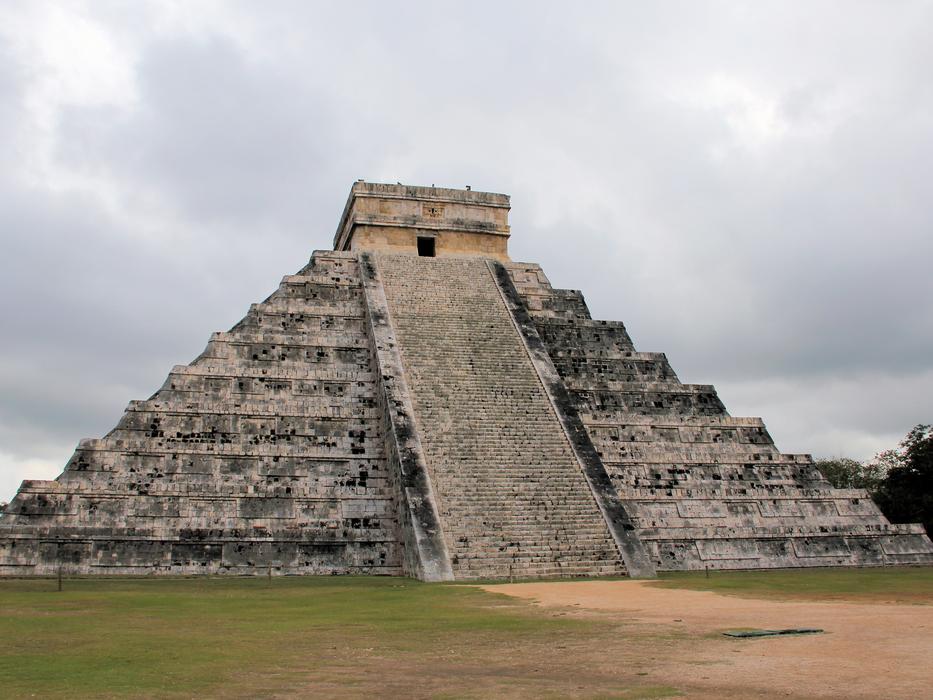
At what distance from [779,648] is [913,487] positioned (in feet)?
79.9

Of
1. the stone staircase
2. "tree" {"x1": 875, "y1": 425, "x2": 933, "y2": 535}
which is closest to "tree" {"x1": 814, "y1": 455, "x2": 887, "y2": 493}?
"tree" {"x1": 875, "y1": 425, "x2": 933, "y2": 535}

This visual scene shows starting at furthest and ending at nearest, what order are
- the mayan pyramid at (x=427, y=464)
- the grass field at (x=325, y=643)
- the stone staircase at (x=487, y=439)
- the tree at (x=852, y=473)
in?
the tree at (x=852, y=473)
the mayan pyramid at (x=427, y=464)
the stone staircase at (x=487, y=439)
the grass field at (x=325, y=643)

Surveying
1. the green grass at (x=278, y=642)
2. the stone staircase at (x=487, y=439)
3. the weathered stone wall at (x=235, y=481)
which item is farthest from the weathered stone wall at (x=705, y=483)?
the green grass at (x=278, y=642)

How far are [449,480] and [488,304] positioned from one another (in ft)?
23.1

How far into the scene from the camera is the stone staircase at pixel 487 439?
16.3 metres

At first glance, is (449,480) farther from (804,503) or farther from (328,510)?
(804,503)

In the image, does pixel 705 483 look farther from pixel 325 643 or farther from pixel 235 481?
pixel 325 643

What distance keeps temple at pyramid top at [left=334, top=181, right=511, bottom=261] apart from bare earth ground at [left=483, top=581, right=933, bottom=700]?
15.6 metres

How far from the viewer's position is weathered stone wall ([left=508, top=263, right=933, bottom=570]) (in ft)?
62.9

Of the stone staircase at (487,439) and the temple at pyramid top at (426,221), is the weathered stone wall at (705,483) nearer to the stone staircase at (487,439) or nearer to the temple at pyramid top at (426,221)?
the stone staircase at (487,439)

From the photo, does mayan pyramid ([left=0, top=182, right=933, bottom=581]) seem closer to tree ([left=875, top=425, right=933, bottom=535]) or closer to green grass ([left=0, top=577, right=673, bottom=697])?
green grass ([left=0, top=577, right=673, bottom=697])

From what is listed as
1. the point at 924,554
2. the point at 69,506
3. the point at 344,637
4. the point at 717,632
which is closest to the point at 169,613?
the point at 344,637

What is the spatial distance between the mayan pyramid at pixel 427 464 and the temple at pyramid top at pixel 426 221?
127 centimetres

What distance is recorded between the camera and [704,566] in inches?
732
